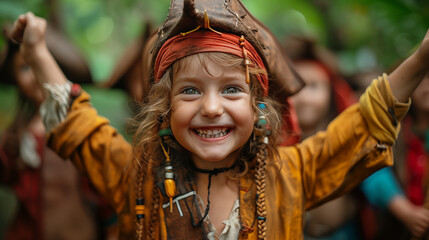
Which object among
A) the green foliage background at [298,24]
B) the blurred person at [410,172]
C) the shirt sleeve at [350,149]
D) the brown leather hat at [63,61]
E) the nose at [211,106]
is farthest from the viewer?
the green foliage background at [298,24]

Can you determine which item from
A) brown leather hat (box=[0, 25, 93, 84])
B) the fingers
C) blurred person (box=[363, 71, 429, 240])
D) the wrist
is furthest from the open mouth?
brown leather hat (box=[0, 25, 93, 84])

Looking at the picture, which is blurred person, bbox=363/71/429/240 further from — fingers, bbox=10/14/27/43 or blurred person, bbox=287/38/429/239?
fingers, bbox=10/14/27/43

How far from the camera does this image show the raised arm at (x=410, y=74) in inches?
58.4

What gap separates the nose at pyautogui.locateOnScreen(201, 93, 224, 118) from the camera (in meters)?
1.44

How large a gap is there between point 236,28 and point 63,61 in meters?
1.83

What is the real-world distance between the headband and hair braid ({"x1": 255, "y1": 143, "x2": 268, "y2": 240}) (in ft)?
1.08

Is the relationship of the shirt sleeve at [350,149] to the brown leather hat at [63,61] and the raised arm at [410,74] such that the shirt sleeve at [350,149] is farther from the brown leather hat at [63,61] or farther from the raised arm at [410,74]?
the brown leather hat at [63,61]

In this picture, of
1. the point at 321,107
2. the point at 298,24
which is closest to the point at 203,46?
the point at 321,107

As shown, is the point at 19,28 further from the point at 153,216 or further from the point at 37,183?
the point at 37,183

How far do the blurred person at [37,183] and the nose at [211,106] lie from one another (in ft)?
5.21

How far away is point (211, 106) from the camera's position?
4.73 ft

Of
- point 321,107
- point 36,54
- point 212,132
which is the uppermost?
point 36,54

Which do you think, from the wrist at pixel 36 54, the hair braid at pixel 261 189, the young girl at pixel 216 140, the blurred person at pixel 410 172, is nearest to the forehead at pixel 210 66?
the young girl at pixel 216 140

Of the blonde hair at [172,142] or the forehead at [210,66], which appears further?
the blonde hair at [172,142]
